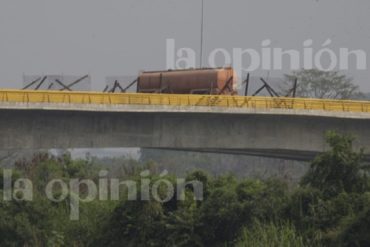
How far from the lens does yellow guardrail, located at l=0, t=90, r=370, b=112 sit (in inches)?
1312

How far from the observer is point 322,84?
9169 centimetres

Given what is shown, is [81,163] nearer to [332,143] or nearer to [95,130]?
[95,130]

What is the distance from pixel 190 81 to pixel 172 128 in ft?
13.2

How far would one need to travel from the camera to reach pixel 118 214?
86.9 feet

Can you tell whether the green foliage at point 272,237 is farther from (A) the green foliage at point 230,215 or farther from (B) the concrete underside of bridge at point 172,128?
(B) the concrete underside of bridge at point 172,128

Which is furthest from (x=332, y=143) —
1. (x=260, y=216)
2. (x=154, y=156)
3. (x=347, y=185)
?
(x=154, y=156)

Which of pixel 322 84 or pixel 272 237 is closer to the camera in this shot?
pixel 272 237

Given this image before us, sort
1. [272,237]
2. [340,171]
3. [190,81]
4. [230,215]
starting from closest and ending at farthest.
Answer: [272,237] < [340,171] < [230,215] < [190,81]

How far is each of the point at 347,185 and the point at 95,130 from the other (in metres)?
14.2

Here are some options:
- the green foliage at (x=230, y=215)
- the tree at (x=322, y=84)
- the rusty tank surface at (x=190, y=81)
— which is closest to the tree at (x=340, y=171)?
the green foliage at (x=230, y=215)

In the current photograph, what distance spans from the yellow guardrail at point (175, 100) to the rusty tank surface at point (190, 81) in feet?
10.6

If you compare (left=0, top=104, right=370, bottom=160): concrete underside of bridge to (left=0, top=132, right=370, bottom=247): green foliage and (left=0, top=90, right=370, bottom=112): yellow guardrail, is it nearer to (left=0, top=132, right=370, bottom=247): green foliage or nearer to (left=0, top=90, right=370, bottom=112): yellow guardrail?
(left=0, top=90, right=370, bottom=112): yellow guardrail

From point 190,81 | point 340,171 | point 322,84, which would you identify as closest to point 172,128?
point 190,81

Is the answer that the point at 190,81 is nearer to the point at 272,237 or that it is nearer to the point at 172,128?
the point at 172,128
